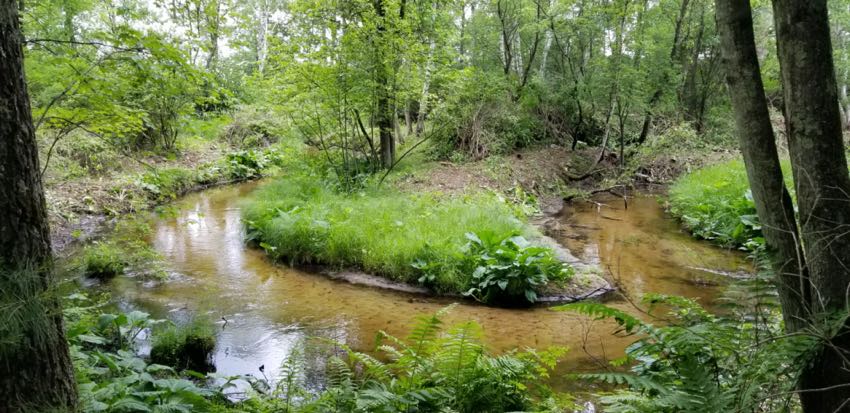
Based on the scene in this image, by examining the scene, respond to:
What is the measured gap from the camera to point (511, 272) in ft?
22.8

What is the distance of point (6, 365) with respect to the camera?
2.29 metres

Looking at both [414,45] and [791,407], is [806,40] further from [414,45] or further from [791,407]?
[414,45]

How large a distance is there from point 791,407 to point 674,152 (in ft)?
50.1

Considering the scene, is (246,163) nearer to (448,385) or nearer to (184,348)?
(184,348)

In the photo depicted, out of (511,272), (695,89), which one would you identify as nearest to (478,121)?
(511,272)

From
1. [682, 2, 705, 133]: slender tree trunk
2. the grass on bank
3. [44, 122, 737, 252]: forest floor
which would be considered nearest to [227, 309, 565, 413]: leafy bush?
the grass on bank

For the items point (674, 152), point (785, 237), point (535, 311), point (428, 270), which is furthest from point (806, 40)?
point (674, 152)

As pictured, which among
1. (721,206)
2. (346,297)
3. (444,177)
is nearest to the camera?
(346,297)

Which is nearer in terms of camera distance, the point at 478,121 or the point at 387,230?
the point at 387,230

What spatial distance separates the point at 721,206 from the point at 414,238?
6602 mm

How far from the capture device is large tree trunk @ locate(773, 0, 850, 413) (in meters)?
2.40

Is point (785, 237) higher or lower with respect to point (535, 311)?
higher

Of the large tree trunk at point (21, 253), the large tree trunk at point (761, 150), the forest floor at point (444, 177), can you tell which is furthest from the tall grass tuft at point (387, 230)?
the large tree trunk at point (21, 253)

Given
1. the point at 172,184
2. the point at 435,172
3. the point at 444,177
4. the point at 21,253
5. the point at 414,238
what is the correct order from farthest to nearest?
1. the point at 172,184
2. the point at 435,172
3. the point at 444,177
4. the point at 414,238
5. the point at 21,253
